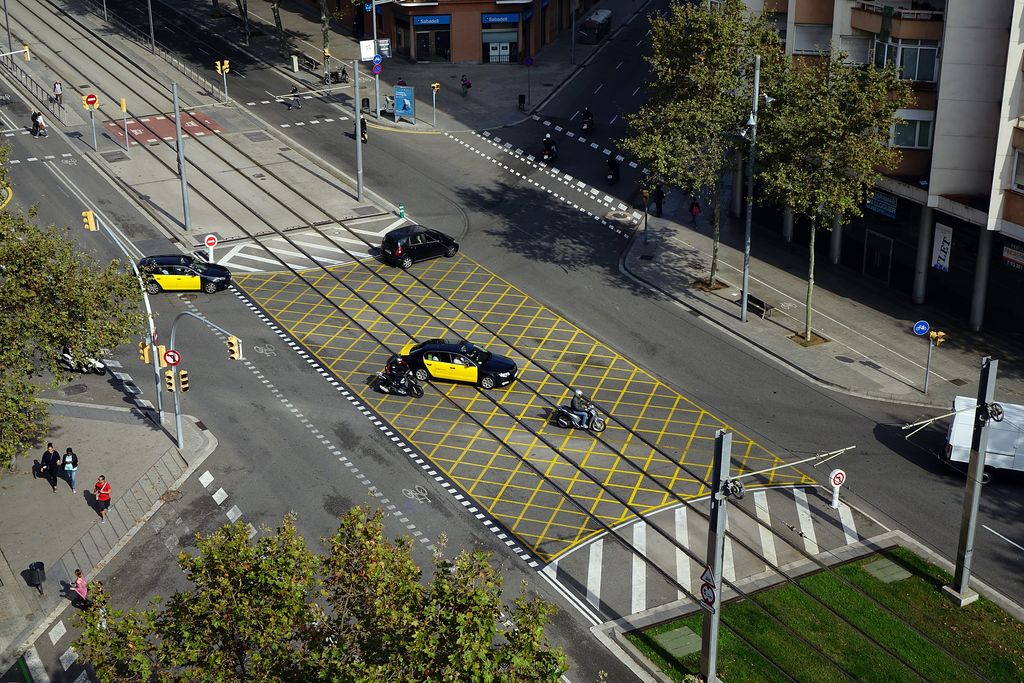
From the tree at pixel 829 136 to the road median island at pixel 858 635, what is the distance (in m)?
18.4

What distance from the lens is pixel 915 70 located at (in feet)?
184

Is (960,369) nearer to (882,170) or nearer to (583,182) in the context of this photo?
(882,170)

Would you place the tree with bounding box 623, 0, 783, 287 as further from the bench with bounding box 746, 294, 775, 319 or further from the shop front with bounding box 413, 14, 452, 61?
the shop front with bounding box 413, 14, 452, 61

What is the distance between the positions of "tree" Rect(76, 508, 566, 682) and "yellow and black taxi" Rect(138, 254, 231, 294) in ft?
113

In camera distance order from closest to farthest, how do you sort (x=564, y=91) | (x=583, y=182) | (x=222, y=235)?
(x=222, y=235) → (x=583, y=182) → (x=564, y=91)

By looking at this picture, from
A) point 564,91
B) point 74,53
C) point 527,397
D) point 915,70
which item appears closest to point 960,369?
point 915,70

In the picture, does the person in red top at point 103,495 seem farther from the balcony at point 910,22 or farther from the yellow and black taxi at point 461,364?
the balcony at point 910,22

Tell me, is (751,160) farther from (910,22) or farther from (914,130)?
(910,22)

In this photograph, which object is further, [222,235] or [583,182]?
[583,182]

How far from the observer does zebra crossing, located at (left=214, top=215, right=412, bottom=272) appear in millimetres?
62656

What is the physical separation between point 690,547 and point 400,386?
14877 mm

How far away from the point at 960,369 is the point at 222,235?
37.8 metres

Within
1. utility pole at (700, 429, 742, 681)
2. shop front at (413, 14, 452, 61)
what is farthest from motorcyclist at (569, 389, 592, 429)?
shop front at (413, 14, 452, 61)

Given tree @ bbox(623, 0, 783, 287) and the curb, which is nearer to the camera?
the curb
